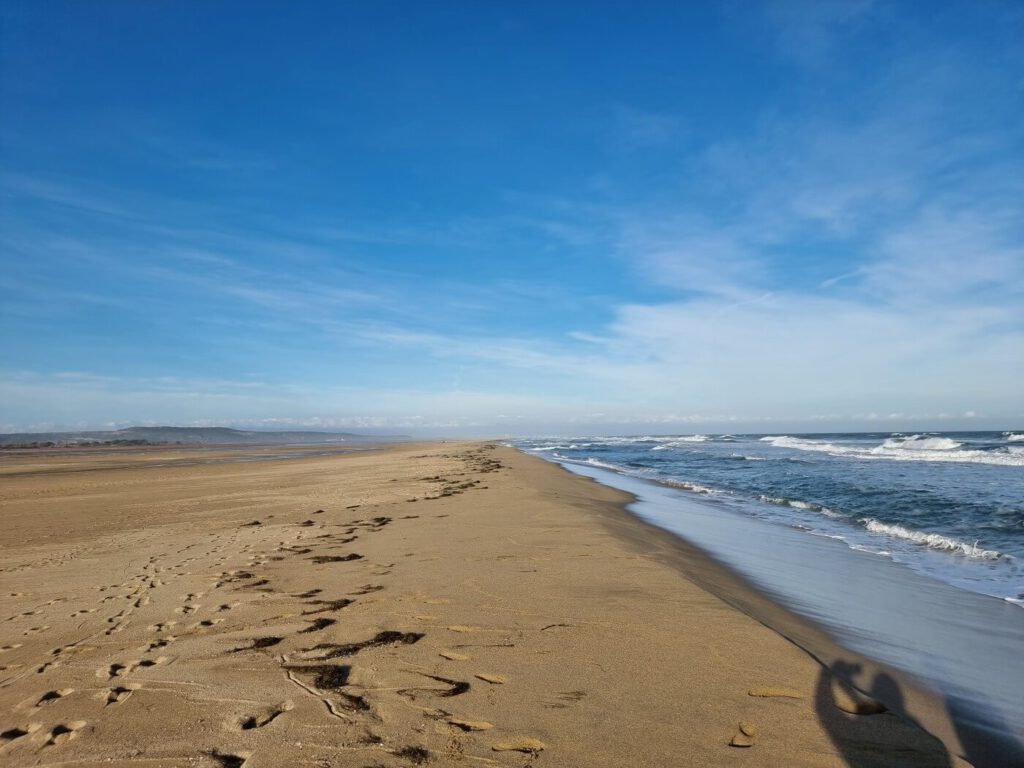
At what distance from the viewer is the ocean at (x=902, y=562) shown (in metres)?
4.09

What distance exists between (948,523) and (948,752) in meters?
10.4

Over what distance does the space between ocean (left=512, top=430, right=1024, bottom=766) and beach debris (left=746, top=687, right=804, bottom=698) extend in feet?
2.97

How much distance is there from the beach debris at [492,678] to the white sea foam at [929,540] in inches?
343

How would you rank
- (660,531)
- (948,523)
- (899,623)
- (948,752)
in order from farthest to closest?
(948,523)
(660,531)
(899,623)
(948,752)

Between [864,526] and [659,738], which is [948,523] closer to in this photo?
[864,526]

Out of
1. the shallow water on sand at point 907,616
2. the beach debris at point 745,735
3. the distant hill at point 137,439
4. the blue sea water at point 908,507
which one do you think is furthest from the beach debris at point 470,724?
the distant hill at point 137,439

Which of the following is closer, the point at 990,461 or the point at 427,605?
the point at 427,605

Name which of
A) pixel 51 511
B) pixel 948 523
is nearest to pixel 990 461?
pixel 948 523

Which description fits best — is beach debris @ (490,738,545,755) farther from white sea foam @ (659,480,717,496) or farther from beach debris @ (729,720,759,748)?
white sea foam @ (659,480,717,496)

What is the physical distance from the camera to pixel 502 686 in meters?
3.24

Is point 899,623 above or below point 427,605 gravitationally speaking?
below

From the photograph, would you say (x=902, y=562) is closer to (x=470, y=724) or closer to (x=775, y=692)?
(x=775, y=692)

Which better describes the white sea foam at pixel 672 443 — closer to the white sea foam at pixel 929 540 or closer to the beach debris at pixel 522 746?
the white sea foam at pixel 929 540

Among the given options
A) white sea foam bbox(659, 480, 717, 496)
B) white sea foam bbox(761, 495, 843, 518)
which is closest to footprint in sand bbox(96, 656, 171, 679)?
white sea foam bbox(761, 495, 843, 518)
